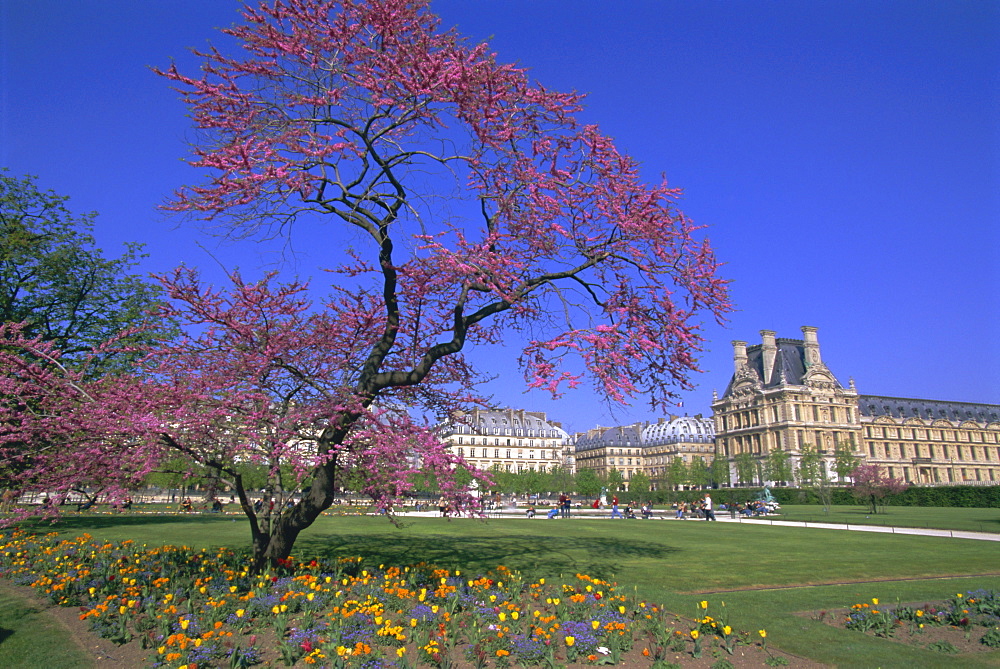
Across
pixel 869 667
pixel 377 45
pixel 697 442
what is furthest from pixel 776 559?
pixel 697 442

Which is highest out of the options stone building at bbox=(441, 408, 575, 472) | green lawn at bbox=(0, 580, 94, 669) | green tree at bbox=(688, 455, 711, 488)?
stone building at bbox=(441, 408, 575, 472)

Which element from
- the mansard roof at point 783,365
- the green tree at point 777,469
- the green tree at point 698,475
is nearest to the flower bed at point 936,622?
the green tree at point 777,469

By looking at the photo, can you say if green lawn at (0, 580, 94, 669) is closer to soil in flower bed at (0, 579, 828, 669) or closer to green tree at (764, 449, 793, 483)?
soil in flower bed at (0, 579, 828, 669)

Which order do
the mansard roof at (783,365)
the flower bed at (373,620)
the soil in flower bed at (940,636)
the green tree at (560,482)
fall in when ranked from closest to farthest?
the flower bed at (373,620) < the soil in flower bed at (940,636) < the green tree at (560,482) < the mansard roof at (783,365)

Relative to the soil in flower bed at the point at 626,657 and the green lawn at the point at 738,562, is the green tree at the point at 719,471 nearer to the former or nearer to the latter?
the green lawn at the point at 738,562

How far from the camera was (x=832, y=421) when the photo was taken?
108m

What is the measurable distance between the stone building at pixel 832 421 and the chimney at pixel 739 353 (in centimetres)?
17

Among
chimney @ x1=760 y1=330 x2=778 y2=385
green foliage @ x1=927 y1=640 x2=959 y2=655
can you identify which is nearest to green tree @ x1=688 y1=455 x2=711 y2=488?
chimney @ x1=760 y1=330 x2=778 y2=385

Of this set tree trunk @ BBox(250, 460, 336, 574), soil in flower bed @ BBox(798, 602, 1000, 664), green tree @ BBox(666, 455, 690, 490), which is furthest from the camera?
green tree @ BBox(666, 455, 690, 490)

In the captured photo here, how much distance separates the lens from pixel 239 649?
6.85 m

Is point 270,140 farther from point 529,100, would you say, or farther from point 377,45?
point 529,100

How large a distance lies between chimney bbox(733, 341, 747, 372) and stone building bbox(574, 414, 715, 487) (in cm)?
3545

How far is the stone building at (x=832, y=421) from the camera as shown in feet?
349

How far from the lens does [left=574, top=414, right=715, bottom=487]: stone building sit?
152m
